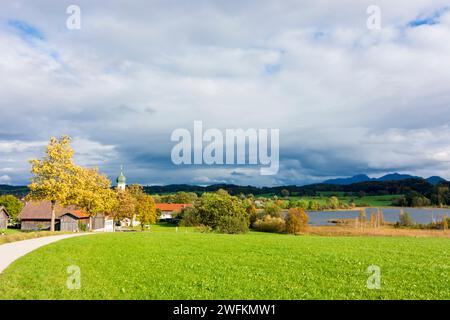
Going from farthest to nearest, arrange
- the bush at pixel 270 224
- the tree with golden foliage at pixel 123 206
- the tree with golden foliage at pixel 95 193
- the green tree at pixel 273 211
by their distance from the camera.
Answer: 1. the green tree at pixel 273 211
2. the bush at pixel 270 224
3. the tree with golden foliage at pixel 123 206
4. the tree with golden foliage at pixel 95 193

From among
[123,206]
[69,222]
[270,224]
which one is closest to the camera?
[123,206]

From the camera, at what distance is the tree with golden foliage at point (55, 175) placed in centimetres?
5100

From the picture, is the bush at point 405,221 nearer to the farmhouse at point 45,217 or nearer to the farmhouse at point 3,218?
the farmhouse at point 45,217

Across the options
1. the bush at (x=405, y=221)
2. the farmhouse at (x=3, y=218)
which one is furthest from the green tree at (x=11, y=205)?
the bush at (x=405, y=221)

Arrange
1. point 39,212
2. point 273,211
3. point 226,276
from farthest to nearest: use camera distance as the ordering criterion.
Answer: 1. point 273,211
2. point 39,212
3. point 226,276

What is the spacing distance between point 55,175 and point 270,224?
189 ft

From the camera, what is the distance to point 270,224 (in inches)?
3743

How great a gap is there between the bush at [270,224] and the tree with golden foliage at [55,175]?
5404cm

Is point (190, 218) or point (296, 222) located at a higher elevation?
point (296, 222)

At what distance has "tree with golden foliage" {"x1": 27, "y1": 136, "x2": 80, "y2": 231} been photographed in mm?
51000

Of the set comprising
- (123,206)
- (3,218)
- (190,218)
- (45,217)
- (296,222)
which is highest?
(123,206)

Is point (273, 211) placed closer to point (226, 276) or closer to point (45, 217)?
point (45, 217)

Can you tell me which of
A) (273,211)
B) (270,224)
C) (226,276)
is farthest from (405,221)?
(226,276)
